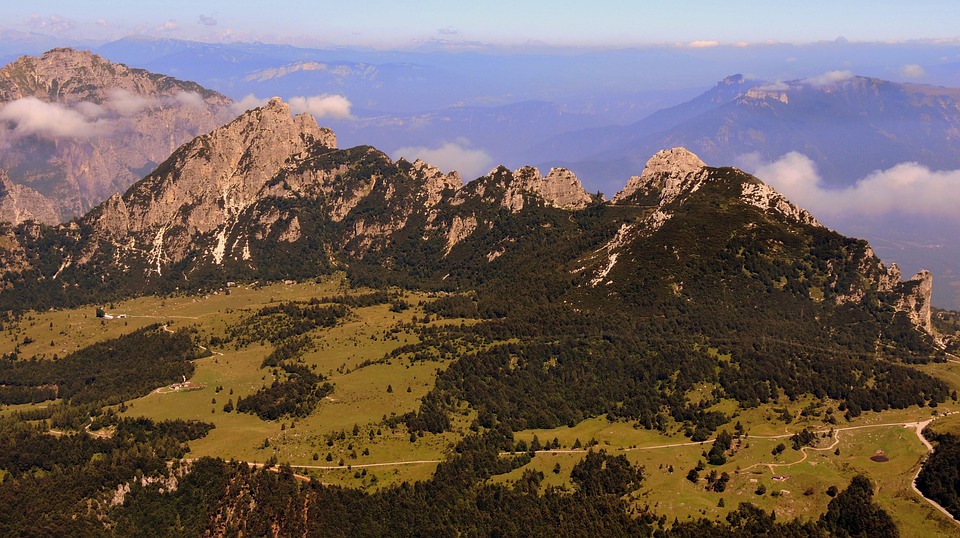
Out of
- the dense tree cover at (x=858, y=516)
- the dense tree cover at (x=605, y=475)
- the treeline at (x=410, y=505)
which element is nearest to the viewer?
the dense tree cover at (x=858, y=516)

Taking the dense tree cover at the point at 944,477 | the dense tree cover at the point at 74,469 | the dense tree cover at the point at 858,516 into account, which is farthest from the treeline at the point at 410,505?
the dense tree cover at the point at 944,477

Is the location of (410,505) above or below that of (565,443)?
below

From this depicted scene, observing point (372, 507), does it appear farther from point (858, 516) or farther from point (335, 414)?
point (858, 516)

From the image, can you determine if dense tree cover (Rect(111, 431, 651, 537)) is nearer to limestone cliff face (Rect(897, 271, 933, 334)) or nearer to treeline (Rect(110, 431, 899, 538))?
treeline (Rect(110, 431, 899, 538))

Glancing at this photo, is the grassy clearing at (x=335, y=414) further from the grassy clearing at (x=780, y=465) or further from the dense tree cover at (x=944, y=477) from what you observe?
the dense tree cover at (x=944, y=477)

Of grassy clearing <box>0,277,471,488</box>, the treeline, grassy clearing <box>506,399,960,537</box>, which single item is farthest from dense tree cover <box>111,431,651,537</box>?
grassy clearing <box>0,277,471,488</box>

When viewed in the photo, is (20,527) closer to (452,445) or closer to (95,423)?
(95,423)

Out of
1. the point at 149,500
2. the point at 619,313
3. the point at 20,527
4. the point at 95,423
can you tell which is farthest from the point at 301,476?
the point at 619,313

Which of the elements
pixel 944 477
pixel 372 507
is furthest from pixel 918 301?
pixel 372 507

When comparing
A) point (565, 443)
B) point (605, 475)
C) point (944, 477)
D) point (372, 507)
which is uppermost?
point (944, 477)
